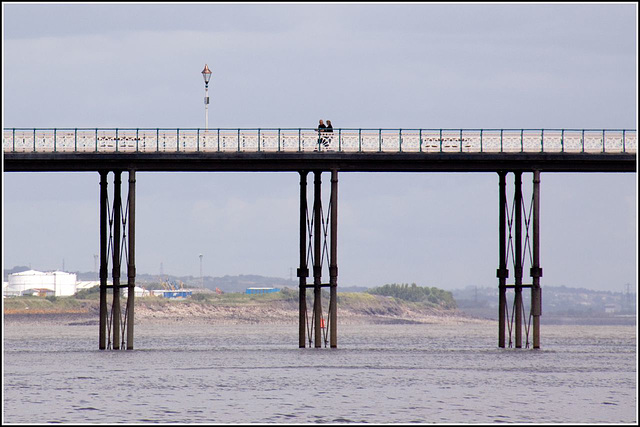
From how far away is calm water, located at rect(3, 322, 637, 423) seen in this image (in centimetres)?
4112

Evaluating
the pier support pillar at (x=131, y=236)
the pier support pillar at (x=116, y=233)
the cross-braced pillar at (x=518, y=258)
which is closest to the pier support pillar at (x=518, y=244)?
the cross-braced pillar at (x=518, y=258)

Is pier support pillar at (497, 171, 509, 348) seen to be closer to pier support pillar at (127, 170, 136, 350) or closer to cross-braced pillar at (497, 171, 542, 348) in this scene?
cross-braced pillar at (497, 171, 542, 348)

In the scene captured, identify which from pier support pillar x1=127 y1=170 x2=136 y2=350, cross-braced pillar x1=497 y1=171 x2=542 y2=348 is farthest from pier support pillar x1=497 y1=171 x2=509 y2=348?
pier support pillar x1=127 y1=170 x2=136 y2=350

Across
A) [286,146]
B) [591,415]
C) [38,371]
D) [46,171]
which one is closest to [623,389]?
[591,415]

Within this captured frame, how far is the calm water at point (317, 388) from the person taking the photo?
135 ft

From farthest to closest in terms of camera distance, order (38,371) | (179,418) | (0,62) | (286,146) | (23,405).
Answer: (286,146), (38,371), (0,62), (23,405), (179,418)

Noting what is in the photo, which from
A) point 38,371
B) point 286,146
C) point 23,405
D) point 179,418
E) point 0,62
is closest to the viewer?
point 179,418

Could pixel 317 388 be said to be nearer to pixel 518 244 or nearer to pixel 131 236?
pixel 131 236

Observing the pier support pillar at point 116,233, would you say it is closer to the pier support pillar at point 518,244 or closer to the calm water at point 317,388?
the calm water at point 317,388

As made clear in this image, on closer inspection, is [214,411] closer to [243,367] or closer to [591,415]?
[591,415]

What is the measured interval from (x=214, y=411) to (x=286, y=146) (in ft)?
80.2

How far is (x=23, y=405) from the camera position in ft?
142

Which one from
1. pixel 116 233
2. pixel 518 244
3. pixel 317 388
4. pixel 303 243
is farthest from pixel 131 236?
pixel 518 244

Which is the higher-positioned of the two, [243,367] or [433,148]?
[433,148]
